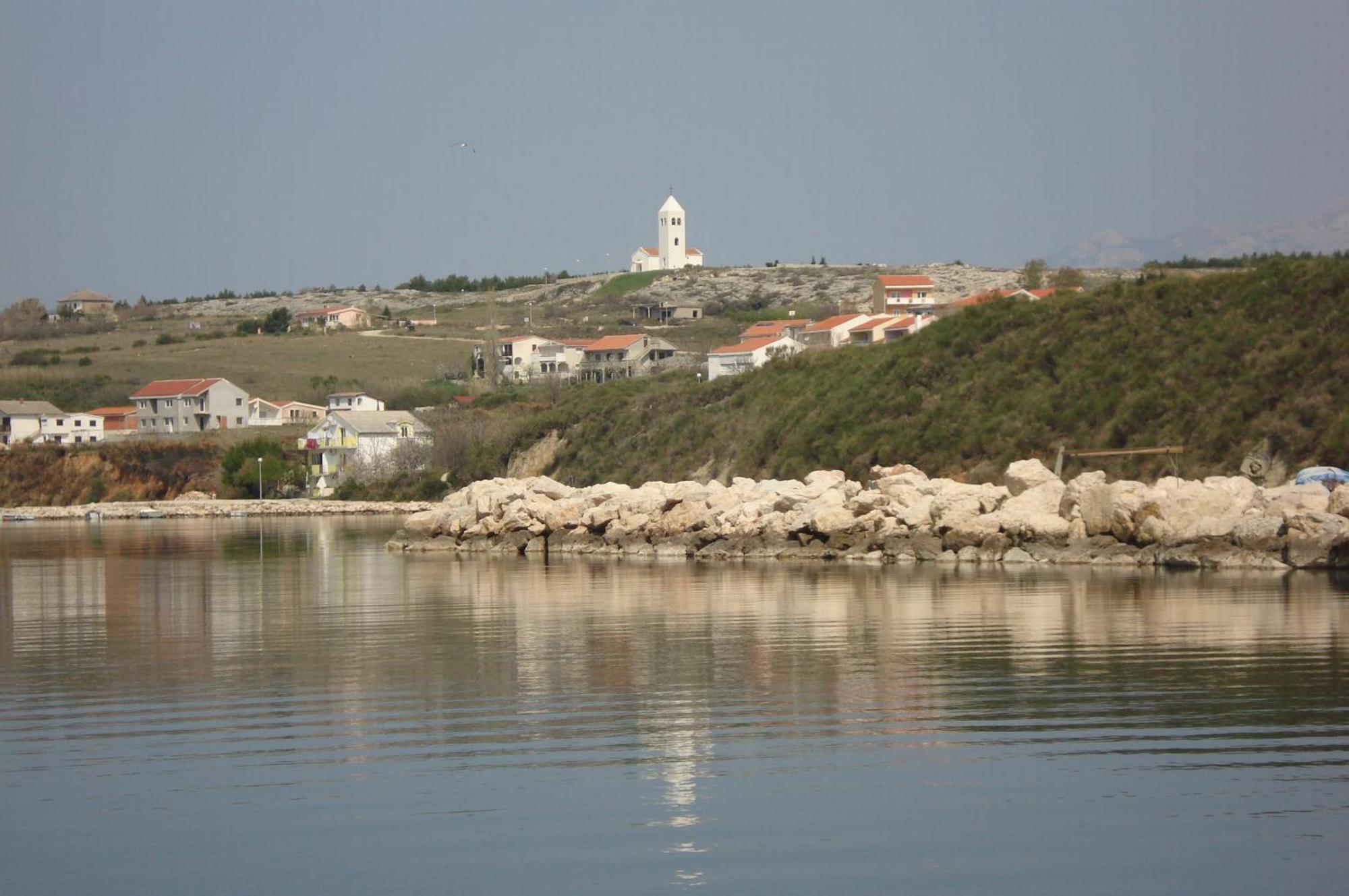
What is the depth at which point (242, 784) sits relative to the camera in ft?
31.4

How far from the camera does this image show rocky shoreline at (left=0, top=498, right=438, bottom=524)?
6034 centimetres

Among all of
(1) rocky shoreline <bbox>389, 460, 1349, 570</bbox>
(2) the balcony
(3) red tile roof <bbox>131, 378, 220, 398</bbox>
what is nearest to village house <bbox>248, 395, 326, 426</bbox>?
(3) red tile roof <bbox>131, 378, 220, 398</bbox>

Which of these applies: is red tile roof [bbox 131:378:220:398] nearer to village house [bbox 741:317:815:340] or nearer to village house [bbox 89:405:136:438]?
village house [bbox 89:405:136:438]

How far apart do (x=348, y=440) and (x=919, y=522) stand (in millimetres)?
→ 50646

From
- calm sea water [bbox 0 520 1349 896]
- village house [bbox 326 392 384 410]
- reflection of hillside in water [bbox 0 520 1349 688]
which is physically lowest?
calm sea water [bbox 0 520 1349 896]

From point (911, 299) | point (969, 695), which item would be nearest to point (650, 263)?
point (911, 299)

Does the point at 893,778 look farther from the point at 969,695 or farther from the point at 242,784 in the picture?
the point at 242,784

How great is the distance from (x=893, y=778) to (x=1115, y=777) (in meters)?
1.33

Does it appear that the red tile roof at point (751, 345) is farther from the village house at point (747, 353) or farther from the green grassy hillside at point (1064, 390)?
the green grassy hillside at point (1064, 390)

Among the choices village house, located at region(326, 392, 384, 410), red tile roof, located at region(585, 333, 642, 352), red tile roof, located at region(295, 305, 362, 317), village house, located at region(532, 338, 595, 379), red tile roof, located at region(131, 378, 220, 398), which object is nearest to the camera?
village house, located at region(326, 392, 384, 410)

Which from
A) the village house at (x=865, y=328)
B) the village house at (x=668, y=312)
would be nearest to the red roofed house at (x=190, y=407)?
the village house at (x=865, y=328)

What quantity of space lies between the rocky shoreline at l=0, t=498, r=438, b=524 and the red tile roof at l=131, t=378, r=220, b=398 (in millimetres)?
17382

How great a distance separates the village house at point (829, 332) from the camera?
71.9m

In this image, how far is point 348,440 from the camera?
238 feet
